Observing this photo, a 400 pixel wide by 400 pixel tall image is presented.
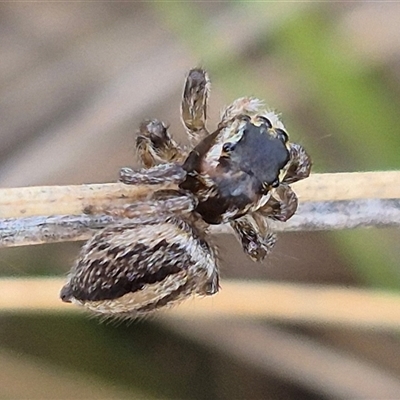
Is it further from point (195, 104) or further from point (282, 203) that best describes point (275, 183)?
point (195, 104)

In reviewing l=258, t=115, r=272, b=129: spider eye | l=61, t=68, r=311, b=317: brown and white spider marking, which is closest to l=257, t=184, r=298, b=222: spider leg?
l=61, t=68, r=311, b=317: brown and white spider marking

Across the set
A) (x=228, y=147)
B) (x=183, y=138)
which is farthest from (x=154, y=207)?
(x=183, y=138)

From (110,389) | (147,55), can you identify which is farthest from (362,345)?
(147,55)

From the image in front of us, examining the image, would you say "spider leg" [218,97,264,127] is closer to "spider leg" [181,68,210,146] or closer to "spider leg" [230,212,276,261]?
"spider leg" [181,68,210,146]

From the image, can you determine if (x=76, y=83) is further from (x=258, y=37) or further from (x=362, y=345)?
(x=362, y=345)

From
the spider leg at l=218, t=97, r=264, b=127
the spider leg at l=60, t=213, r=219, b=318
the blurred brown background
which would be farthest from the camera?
the blurred brown background

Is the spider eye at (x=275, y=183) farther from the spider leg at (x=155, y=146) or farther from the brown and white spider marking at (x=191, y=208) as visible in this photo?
the spider leg at (x=155, y=146)

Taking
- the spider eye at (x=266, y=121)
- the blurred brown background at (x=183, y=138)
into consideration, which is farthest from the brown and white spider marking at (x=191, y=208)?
the blurred brown background at (x=183, y=138)
